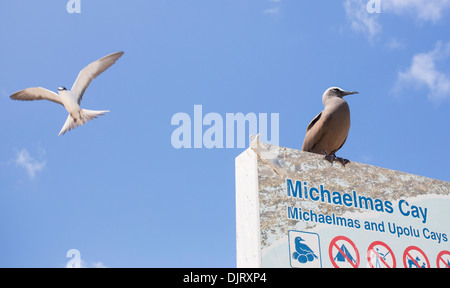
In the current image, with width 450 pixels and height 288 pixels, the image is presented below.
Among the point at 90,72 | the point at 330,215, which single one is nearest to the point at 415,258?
the point at 330,215

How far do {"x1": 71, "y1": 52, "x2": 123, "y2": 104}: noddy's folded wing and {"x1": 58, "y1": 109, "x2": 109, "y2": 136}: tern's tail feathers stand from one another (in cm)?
32

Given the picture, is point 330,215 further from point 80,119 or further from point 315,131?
point 80,119

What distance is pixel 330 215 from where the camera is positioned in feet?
23.9

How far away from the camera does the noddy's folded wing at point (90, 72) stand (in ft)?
32.4

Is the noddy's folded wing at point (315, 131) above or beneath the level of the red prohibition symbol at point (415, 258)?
above

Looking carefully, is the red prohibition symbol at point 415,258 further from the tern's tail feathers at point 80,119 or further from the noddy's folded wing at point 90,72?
the noddy's folded wing at point 90,72

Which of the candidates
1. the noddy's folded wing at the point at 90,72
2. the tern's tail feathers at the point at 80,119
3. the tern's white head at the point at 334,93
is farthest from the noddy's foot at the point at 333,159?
the noddy's folded wing at the point at 90,72

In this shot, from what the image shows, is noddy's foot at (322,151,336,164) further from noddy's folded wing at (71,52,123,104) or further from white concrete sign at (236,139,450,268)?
noddy's folded wing at (71,52,123,104)

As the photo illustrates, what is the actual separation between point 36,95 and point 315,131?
5.61m

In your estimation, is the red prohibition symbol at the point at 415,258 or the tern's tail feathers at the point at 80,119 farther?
the tern's tail feathers at the point at 80,119

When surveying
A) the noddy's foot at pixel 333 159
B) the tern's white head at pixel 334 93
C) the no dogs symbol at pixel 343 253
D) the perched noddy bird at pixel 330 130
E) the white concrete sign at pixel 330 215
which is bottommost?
the no dogs symbol at pixel 343 253

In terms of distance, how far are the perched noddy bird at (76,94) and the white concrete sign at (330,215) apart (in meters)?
3.89
